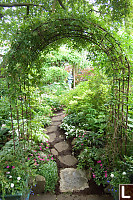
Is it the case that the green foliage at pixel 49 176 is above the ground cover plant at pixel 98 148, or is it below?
below

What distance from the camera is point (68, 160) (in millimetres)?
3035

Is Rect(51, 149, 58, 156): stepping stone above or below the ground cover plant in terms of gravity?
below

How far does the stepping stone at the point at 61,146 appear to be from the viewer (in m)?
3.38

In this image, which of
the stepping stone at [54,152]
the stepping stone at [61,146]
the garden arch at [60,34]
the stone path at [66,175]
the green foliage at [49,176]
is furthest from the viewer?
the stepping stone at [61,146]

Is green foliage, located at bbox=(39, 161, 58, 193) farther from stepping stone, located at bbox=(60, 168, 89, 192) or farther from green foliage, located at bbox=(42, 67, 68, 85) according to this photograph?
green foliage, located at bbox=(42, 67, 68, 85)

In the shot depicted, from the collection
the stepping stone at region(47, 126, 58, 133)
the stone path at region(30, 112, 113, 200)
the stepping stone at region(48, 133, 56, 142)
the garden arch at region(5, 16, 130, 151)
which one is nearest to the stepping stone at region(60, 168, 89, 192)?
the stone path at region(30, 112, 113, 200)

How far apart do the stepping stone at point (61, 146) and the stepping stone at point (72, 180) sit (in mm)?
623

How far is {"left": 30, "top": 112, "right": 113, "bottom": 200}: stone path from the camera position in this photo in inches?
86.8

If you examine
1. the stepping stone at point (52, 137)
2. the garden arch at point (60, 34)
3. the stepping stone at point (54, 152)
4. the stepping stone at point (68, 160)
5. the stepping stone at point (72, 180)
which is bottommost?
the stepping stone at point (72, 180)

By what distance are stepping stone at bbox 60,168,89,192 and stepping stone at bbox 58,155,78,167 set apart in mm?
162

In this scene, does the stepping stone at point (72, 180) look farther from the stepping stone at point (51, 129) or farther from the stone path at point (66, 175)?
the stepping stone at point (51, 129)

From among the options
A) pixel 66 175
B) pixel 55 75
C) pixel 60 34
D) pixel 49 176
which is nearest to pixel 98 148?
pixel 66 175

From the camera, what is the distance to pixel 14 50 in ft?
6.57

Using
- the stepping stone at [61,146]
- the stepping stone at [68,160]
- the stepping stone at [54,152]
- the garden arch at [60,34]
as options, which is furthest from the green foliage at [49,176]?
the garden arch at [60,34]
